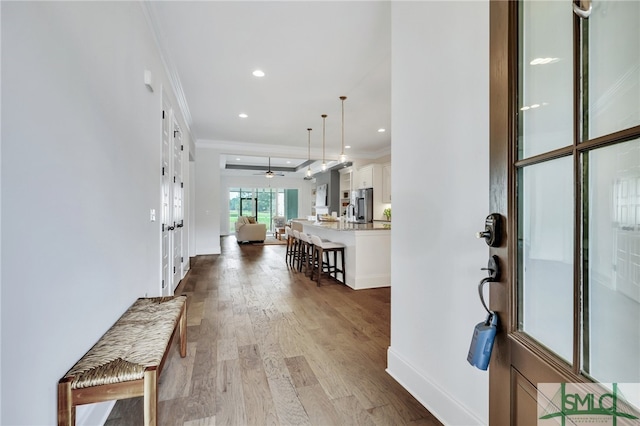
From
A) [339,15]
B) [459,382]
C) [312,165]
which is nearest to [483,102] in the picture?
[459,382]

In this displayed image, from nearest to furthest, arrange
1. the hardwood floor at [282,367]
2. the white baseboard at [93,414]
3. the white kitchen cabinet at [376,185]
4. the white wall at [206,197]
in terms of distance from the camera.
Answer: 1. the white baseboard at [93,414]
2. the hardwood floor at [282,367]
3. the white wall at [206,197]
4. the white kitchen cabinet at [376,185]

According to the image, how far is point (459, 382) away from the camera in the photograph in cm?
142

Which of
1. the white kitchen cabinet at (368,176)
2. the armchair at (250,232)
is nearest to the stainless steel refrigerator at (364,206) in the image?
the white kitchen cabinet at (368,176)

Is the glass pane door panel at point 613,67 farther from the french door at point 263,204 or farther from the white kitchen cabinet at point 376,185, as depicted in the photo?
the french door at point 263,204

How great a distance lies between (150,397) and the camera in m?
1.20

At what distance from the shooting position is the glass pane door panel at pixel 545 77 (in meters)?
0.67

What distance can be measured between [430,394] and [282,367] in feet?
3.19

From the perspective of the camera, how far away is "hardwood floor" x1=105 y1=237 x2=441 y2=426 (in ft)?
5.16

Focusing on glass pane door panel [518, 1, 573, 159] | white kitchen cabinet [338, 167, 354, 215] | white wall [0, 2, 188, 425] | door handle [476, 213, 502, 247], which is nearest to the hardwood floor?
white wall [0, 2, 188, 425]

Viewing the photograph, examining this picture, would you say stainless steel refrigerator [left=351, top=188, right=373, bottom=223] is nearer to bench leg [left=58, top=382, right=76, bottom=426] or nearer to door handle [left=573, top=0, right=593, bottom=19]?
bench leg [left=58, top=382, right=76, bottom=426]

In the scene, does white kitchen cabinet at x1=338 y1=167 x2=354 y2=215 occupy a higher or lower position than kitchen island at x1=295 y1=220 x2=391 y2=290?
higher

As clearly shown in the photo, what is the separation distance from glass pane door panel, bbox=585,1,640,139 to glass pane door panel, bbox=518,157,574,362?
117 millimetres

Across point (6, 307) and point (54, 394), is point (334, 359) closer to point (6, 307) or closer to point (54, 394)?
point (54, 394)

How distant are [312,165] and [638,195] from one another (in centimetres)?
1003
